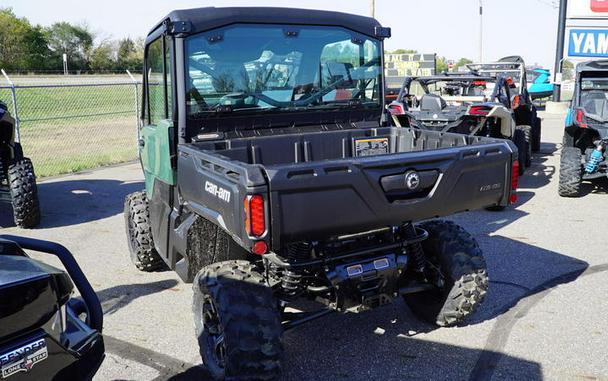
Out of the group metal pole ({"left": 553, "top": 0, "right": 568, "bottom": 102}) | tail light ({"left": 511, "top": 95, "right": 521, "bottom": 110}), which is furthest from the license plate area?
metal pole ({"left": 553, "top": 0, "right": 568, "bottom": 102})

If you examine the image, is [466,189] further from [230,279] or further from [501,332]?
[230,279]

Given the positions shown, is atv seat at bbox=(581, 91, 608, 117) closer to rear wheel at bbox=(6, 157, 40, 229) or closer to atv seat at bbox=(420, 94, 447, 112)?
atv seat at bbox=(420, 94, 447, 112)

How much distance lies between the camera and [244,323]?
10.6ft

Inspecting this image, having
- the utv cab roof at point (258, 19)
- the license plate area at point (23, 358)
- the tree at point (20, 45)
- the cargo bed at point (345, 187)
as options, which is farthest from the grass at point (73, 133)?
the tree at point (20, 45)

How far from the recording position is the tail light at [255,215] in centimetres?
294

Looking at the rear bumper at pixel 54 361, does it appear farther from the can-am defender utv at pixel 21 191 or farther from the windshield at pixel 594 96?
the windshield at pixel 594 96

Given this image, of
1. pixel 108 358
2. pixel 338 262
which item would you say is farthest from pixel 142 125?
pixel 338 262

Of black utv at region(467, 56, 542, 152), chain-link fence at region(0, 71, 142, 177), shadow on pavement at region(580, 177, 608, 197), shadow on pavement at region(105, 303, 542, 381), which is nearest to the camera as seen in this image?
shadow on pavement at region(105, 303, 542, 381)

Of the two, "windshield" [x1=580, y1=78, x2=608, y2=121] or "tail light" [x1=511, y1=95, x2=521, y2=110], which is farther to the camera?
"tail light" [x1=511, y1=95, x2=521, y2=110]

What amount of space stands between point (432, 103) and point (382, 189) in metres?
6.73

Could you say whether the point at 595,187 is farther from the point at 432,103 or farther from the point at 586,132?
the point at 432,103

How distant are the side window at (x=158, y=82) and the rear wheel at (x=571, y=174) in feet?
20.3

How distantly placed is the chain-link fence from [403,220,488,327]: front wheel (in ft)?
27.5

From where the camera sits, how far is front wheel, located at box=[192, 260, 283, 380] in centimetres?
321
